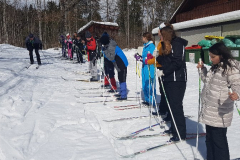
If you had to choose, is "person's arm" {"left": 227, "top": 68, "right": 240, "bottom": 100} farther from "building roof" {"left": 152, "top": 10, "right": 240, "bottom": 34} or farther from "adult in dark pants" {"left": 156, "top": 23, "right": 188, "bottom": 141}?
"building roof" {"left": 152, "top": 10, "right": 240, "bottom": 34}

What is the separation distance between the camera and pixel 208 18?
12727 mm

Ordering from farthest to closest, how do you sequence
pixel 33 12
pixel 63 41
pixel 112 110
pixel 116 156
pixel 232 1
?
pixel 33 12, pixel 63 41, pixel 232 1, pixel 112 110, pixel 116 156

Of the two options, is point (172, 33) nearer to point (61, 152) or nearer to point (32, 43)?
point (61, 152)

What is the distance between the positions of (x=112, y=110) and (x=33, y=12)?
41017 millimetres

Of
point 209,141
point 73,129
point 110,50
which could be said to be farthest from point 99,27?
point 209,141

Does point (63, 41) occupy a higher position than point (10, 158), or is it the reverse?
point (63, 41)

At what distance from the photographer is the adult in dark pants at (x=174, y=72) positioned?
10.2 ft

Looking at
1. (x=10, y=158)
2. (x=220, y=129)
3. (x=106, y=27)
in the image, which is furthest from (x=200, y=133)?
(x=106, y=27)

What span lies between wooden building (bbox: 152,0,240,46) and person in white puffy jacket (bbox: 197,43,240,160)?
309 inches

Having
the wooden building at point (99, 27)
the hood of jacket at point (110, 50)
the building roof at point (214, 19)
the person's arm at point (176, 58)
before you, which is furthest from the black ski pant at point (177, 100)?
the wooden building at point (99, 27)

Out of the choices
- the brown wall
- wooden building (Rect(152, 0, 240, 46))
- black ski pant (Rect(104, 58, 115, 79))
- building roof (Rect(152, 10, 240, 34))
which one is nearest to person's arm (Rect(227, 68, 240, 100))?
black ski pant (Rect(104, 58, 115, 79))

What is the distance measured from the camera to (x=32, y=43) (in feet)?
36.7

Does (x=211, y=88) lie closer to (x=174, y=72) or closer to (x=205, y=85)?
(x=205, y=85)

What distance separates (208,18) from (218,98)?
1162 centimetres
